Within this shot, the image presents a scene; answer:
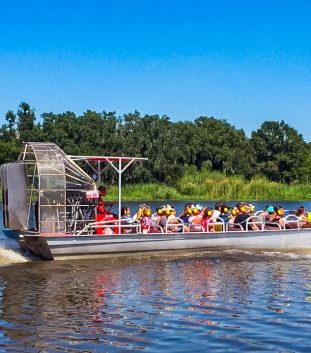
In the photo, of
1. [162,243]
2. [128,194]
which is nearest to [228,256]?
[162,243]

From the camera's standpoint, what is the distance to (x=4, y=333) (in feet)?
39.4

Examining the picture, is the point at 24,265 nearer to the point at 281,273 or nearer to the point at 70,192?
the point at 70,192

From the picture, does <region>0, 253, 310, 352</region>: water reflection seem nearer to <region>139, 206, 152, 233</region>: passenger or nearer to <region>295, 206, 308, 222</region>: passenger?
<region>139, 206, 152, 233</region>: passenger

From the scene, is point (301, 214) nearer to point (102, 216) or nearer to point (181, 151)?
point (102, 216)

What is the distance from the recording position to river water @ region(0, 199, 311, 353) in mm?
11453

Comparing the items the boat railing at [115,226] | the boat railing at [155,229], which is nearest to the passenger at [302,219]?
the boat railing at [155,229]

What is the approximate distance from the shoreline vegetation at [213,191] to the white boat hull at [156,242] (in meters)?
41.2

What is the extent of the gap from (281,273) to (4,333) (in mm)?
9137

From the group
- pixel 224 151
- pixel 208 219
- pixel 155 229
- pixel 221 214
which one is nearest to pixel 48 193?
pixel 155 229

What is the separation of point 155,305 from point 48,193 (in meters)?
6.55

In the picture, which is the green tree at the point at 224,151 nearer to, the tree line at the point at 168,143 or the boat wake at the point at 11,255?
the tree line at the point at 168,143

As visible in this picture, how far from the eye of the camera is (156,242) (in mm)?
21578

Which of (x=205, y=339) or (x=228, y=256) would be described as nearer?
(x=205, y=339)

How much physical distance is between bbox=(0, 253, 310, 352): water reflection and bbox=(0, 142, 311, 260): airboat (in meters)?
0.63
